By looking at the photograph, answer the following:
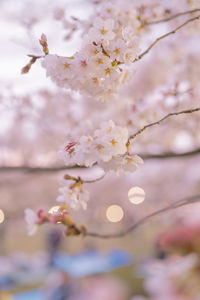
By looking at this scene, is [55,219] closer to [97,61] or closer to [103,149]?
[103,149]

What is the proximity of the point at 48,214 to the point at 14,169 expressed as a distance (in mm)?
914

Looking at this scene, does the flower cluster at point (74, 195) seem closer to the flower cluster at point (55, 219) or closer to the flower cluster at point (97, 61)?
the flower cluster at point (55, 219)

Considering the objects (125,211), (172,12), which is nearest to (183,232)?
(172,12)

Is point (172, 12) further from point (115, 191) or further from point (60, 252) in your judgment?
point (115, 191)

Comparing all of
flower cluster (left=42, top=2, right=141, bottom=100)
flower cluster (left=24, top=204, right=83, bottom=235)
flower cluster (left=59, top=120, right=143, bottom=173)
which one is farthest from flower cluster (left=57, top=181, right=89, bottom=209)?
flower cluster (left=42, top=2, right=141, bottom=100)

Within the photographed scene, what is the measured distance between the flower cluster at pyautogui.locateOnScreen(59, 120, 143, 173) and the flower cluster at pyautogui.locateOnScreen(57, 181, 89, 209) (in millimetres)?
141

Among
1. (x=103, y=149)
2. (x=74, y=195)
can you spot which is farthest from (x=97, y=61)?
(x=74, y=195)

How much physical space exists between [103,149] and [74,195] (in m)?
0.21

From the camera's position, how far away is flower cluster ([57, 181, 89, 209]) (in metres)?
0.98

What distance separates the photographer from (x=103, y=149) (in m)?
0.83

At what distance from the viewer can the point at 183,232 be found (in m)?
2.82

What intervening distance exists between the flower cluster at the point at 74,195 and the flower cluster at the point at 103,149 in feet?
0.46

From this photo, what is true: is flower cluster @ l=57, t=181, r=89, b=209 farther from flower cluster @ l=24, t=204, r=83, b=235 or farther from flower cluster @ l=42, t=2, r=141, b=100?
flower cluster @ l=42, t=2, r=141, b=100

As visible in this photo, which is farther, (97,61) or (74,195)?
(74,195)
